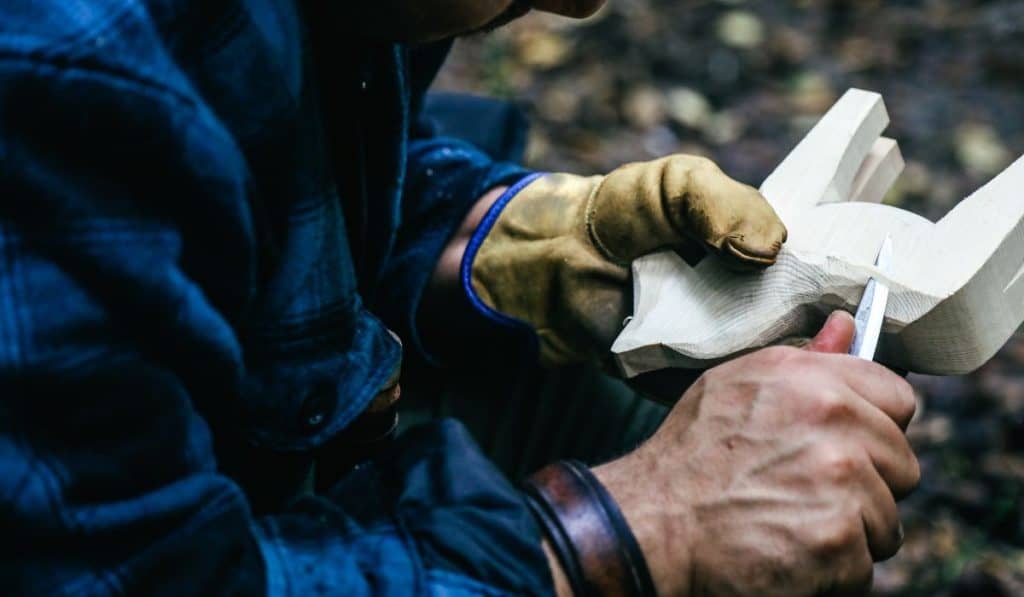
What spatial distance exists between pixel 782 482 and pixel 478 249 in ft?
1.70

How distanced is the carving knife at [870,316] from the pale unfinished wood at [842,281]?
11 mm

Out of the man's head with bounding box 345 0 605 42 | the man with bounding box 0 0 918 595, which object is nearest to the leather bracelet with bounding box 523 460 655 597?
the man with bounding box 0 0 918 595

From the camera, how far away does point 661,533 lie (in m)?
0.91

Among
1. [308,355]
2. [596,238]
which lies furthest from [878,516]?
[308,355]

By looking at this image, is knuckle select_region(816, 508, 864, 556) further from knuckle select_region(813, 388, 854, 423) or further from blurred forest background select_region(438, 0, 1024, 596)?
blurred forest background select_region(438, 0, 1024, 596)

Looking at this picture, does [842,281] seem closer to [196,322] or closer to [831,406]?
[831,406]

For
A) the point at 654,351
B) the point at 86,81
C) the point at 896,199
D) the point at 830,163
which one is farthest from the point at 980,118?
the point at 86,81

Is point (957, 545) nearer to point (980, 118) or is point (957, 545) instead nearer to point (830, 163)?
point (830, 163)

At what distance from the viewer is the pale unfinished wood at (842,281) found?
0.94 m

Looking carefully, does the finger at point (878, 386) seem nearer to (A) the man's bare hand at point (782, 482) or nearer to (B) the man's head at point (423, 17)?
(A) the man's bare hand at point (782, 482)

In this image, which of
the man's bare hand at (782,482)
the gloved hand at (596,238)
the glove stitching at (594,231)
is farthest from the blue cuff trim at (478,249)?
the man's bare hand at (782,482)

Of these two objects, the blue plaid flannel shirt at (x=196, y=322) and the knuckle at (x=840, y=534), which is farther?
the knuckle at (x=840, y=534)

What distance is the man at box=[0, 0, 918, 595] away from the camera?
2.21 feet

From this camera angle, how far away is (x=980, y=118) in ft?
8.64
